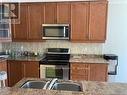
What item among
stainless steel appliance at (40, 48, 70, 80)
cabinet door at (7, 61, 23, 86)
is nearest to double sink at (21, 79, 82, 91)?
stainless steel appliance at (40, 48, 70, 80)

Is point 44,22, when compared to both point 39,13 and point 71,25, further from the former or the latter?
point 71,25

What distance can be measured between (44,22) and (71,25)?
673 millimetres

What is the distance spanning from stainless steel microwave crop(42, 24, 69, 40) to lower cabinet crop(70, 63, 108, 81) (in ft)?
2.43

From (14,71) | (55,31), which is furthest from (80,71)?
(14,71)

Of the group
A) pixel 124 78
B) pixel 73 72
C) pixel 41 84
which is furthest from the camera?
pixel 124 78

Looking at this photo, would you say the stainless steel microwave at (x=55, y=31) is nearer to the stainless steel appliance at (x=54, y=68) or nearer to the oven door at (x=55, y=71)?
the stainless steel appliance at (x=54, y=68)

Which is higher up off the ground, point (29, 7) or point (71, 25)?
point (29, 7)

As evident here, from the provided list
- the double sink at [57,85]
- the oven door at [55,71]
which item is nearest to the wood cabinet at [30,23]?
the oven door at [55,71]

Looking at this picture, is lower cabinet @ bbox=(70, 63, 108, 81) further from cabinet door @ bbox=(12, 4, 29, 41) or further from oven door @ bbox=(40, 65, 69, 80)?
cabinet door @ bbox=(12, 4, 29, 41)

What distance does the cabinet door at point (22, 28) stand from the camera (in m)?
4.48

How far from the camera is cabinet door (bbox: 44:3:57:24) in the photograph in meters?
4.39

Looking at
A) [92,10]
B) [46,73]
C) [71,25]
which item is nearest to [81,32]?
[71,25]

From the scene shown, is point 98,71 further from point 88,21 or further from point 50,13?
point 50,13

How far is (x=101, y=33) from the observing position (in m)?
4.30
